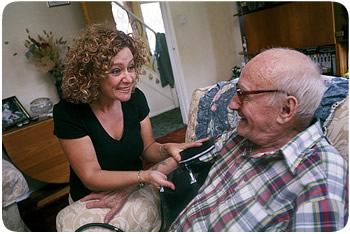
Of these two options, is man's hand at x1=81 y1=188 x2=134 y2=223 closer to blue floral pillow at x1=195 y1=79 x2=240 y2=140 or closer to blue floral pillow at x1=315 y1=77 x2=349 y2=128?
blue floral pillow at x1=195 y1=79 x2=240 y2=140

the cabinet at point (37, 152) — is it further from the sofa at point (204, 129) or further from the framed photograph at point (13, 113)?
the sofa at point (204, 129)

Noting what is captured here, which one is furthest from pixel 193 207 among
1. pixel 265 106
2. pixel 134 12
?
pixel 134 12

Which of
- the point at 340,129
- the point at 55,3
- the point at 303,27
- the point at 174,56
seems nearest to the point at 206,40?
the point at 174,56

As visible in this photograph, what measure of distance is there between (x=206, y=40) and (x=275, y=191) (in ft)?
11.0

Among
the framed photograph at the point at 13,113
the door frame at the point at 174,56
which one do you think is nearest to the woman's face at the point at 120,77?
the framed photograph at the point at 13,113

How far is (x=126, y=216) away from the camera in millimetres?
1178

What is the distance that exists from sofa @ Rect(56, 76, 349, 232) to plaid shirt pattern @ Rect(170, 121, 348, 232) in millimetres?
85

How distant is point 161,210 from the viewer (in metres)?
1.24

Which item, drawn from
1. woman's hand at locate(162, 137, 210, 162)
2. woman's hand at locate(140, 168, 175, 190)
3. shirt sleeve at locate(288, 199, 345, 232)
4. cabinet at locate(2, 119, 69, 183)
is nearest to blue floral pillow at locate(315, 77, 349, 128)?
shirt sleeve at locate(288, 199, 345, 232)

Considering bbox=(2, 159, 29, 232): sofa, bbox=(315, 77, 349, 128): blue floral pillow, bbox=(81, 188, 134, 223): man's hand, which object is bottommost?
bbox=(2, 159, 29, 232): sofa

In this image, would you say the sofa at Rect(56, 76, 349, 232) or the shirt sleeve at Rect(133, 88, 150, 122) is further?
the shirt sleeve at Rect(133, 88, 150, 122)

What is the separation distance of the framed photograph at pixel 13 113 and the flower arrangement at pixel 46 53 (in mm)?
406

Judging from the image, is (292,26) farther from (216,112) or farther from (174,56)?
(216,112)

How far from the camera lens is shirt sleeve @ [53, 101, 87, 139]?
117 centimetres
